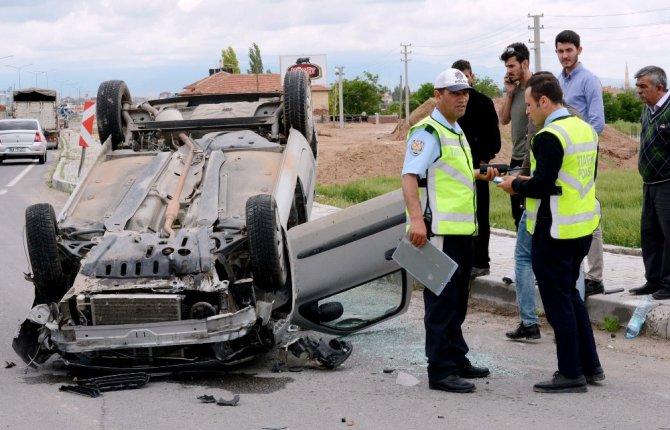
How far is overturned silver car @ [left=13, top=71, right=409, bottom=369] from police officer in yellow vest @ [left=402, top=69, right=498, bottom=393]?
Answer: 1115 mm

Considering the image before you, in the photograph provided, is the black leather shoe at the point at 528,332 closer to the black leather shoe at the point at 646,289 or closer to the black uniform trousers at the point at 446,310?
the black leather shoe at the point at 646,289

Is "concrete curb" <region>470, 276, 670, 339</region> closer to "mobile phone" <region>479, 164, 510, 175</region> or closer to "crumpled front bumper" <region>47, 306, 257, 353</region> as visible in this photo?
"mobile phone" <region>479, 164, 510, 175</region>

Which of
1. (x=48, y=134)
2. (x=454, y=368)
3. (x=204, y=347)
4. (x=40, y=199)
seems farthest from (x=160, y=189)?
(x=48, y=134)

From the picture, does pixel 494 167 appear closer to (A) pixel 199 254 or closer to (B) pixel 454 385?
(B) pixel 454 385

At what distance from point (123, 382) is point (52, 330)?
576 millimetres

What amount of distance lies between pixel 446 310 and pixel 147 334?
185 cm

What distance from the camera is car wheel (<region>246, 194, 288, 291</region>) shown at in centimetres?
715

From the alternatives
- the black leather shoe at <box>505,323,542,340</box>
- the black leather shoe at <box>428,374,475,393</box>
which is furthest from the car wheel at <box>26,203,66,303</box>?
the black leather shoe at <box>505,323,542,340</box>

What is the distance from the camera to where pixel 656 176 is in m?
8.36

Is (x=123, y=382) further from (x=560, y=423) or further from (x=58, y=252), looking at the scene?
(x=560, y=423)

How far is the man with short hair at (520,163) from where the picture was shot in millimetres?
7762

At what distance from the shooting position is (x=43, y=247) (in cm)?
723

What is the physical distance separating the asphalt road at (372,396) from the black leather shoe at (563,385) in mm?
56

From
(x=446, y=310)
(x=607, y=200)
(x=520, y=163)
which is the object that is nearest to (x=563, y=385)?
(x=446, y=310)
